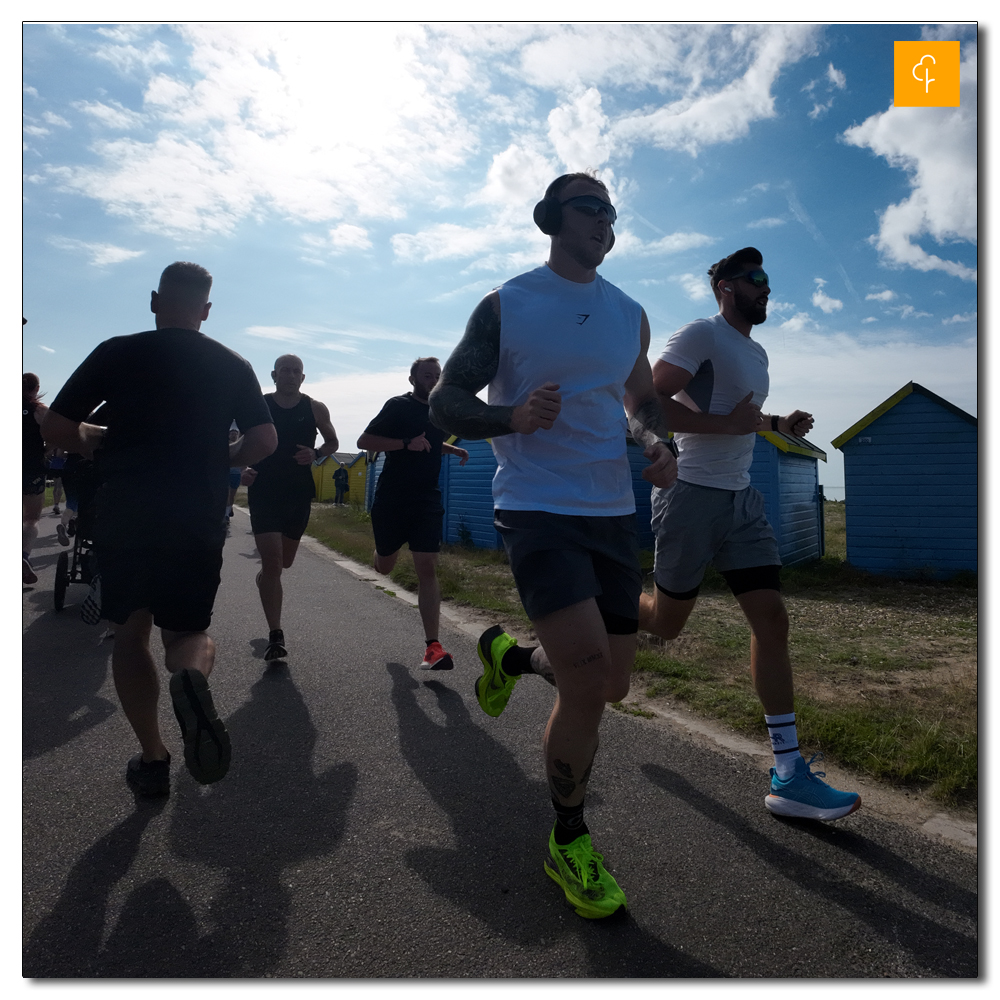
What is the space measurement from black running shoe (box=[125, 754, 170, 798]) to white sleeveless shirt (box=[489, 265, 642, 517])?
1.71m

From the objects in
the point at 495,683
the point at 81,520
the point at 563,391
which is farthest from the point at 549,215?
the point at 81,520

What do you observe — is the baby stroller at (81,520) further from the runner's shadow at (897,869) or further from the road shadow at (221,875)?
the runner's shadow at (897,869)

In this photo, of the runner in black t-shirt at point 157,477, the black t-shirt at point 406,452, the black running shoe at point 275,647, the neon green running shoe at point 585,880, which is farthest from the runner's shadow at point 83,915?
the black t-shirt at point 406,452

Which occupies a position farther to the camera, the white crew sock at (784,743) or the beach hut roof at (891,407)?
the beach hut roof at (891,407)

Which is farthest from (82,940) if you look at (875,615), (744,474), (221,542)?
(875,615)

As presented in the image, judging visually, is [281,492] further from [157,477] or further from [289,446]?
[157,477]

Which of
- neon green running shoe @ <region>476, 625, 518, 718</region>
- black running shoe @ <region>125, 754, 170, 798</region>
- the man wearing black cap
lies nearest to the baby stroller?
black running shoe @ <region>125, 754, 170, 798</region>

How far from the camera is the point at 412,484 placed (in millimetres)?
5008

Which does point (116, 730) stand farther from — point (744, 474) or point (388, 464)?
Answer: point (744, 474)

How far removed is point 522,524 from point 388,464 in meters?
3.15

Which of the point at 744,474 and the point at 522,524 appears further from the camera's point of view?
the point at 744,474

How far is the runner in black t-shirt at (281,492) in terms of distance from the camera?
15.9ft

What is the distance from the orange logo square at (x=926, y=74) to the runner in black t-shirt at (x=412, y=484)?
3.32 meters

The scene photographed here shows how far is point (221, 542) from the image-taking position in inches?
103
